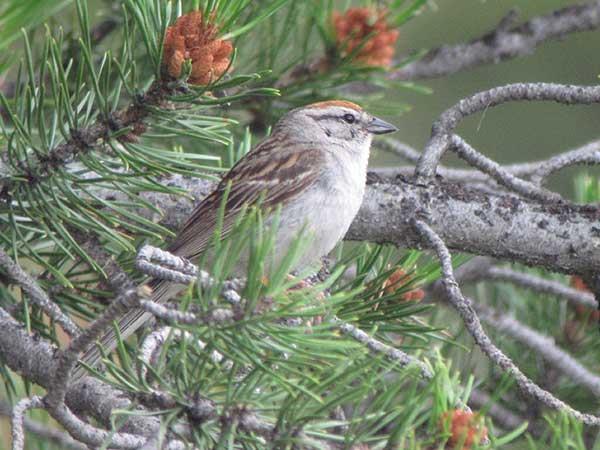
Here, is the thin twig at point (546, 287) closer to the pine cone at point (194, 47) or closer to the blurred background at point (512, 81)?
the pine cone at point (194, 47)

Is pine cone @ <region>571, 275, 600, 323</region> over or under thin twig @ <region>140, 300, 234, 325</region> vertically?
over

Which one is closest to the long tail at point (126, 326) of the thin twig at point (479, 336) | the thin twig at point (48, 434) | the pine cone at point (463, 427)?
the thin twig at point (48, 434)

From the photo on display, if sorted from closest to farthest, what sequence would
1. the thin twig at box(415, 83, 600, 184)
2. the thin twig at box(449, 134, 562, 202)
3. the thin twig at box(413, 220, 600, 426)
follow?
1. the thin twig at box(413, 220, 600, 426)
2. the thin twig at box(415, 83, 600, 184)
3. the thin twig at box(449, 134, 562, 202)

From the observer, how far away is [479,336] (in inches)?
81.7

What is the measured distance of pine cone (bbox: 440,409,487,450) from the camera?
1.63 meters

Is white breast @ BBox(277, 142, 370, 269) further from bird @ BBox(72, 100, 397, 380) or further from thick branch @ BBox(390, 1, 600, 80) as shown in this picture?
thick branch @ BBox(390, 1, 600, 80)

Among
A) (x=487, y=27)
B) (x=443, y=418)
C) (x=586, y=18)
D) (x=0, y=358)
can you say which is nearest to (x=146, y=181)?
(x=0, y=358)

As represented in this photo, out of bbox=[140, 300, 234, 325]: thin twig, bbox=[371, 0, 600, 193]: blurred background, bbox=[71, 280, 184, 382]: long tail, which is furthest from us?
bbox=[371, 0, 600, 193]: blurred background

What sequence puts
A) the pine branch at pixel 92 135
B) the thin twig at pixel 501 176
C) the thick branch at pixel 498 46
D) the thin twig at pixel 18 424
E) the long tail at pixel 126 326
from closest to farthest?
1. the thin twig at pixel 18 424
2. the pine branch at pixel 92 135
3. the long tail at pixel 126 326
4. the thin twig at pixel 501 176
5. the thick branch at pixel 498 46

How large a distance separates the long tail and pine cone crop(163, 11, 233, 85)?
1.66 ft

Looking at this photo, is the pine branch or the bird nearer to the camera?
the pine branch

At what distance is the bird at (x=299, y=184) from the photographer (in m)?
2.78

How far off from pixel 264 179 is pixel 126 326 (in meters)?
0.73

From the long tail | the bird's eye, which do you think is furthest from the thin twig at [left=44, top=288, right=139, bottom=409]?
the bird's eye
